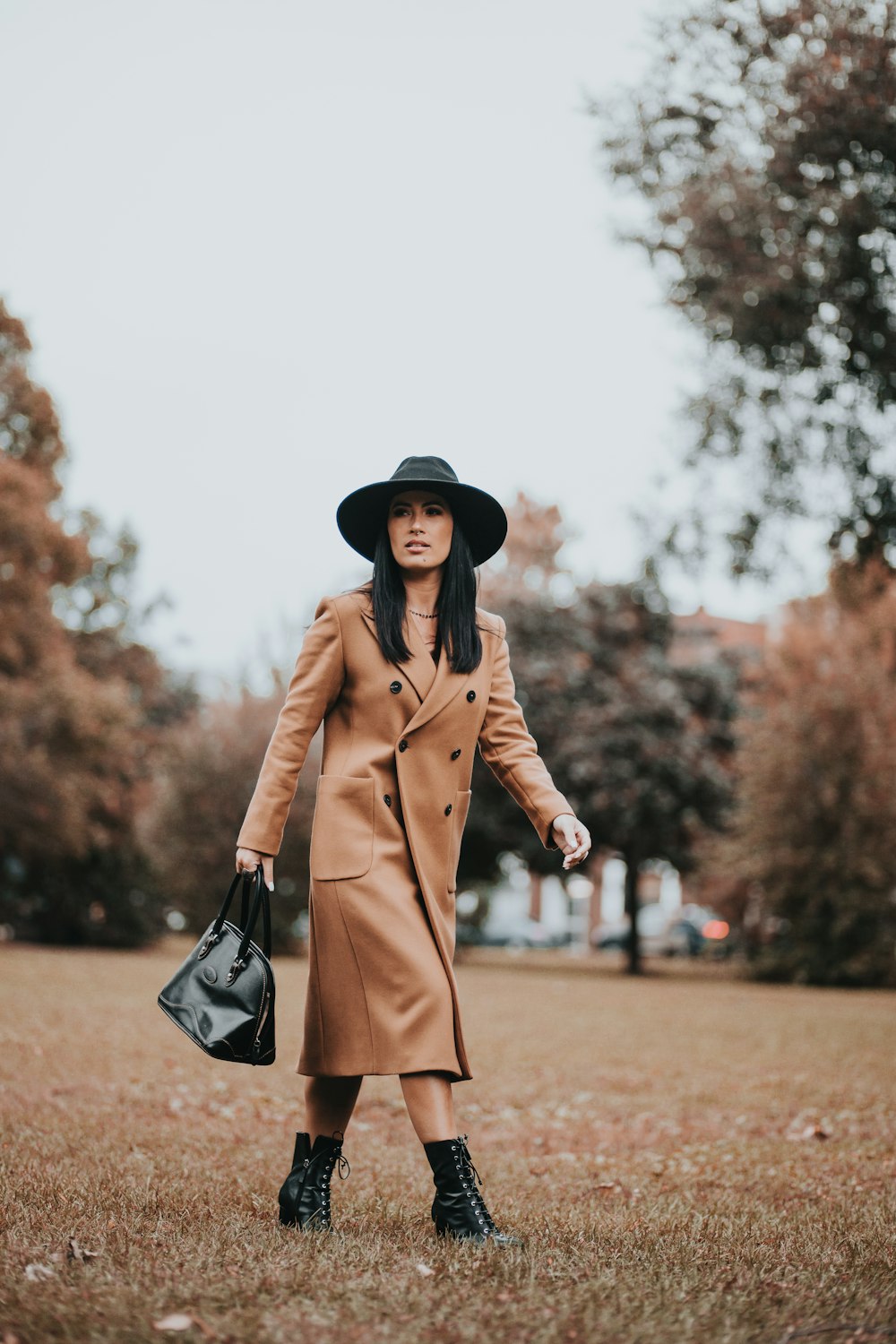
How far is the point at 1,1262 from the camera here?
11.7 ft

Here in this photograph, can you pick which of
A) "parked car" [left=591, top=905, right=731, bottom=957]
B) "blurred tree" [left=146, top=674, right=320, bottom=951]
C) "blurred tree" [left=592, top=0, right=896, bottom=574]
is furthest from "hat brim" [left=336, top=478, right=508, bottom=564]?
"parked car" [left=591, top=905, right=731, bottom=957]

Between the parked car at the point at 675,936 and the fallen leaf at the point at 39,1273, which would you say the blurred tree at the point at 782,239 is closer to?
the fallen leaf at the point at 39,1273

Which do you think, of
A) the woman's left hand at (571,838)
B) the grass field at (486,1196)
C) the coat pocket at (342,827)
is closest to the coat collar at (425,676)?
the coat pocket at (342,827)

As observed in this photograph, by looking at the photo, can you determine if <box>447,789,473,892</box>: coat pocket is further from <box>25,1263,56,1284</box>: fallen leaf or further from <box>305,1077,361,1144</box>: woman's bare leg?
<box>25,1263,56,1284</box>: fallen leaf

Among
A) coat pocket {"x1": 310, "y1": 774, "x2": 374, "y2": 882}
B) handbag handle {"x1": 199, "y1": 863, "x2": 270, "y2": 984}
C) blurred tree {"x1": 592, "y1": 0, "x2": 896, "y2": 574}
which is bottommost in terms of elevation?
handbag handle {"x1": 199, "y1": 863, "x2": 270, "y2": 984}

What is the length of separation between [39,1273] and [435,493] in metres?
2.62

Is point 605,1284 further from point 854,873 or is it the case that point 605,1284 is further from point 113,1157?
point 854,873

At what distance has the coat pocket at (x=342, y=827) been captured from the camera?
13.8ft

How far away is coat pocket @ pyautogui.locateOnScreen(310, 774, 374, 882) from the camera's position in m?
4.20

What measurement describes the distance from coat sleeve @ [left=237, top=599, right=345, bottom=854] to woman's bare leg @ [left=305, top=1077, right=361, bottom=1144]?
789 mm

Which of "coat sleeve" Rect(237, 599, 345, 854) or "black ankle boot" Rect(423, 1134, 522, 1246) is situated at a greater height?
"coat sleeve" Rect(237, 599, 345, 854)

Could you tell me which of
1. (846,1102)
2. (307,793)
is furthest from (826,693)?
(846,1102)

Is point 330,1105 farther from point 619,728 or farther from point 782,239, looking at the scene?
point 619,728

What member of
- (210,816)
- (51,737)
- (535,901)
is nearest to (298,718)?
(51,737)
